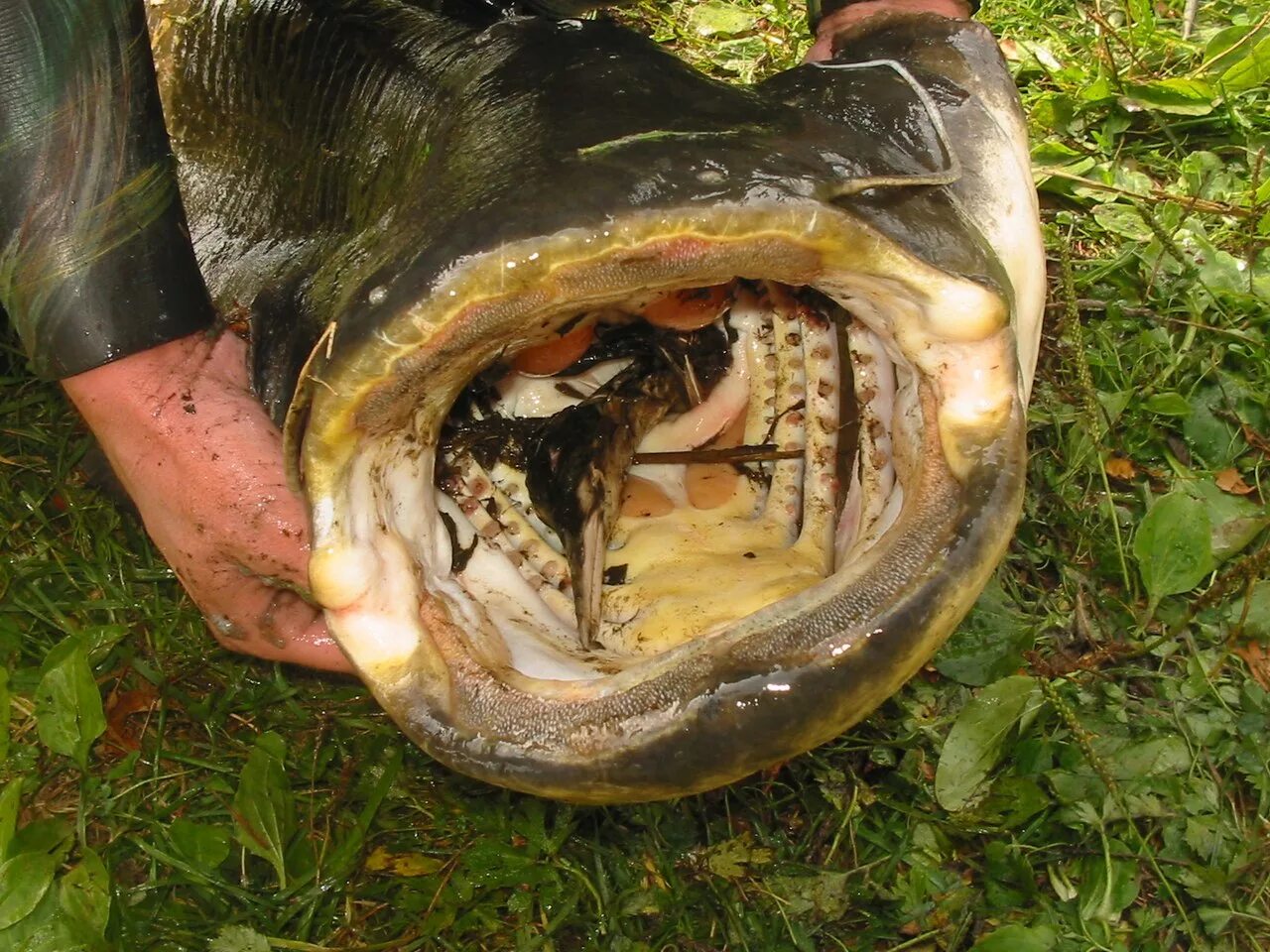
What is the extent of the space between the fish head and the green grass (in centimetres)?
76

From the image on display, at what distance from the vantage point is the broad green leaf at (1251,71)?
346 cm

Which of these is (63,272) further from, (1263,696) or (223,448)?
(1263,696)

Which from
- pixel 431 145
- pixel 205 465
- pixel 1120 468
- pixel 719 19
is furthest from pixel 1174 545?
pixel 719 19

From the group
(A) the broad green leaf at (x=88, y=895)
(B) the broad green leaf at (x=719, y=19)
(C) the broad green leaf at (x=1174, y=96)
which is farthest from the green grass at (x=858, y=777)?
(B) the broad green leaf at (x=719, y=19)

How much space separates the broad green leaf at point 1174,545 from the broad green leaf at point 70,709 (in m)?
2.14

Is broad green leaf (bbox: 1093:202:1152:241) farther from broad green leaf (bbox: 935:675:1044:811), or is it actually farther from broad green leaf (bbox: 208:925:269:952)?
broad green leaf (bbox: 208:925:269:952)

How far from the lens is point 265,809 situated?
249cm

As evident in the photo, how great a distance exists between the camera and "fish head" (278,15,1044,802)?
4.50 ft

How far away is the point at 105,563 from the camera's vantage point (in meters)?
3.04

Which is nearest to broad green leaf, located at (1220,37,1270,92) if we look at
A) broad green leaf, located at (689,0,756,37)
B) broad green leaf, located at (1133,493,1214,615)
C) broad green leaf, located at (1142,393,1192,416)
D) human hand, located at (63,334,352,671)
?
broad green leaf, located at (1142,393,1192,416)

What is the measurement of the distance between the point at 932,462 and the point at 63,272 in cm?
158

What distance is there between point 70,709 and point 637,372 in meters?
1.38

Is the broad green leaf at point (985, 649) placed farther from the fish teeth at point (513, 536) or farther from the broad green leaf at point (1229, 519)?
the fish teeth at point (513, 536)

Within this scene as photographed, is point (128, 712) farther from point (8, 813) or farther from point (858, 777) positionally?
point (858, 777)
